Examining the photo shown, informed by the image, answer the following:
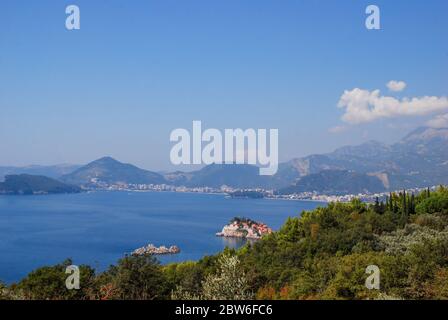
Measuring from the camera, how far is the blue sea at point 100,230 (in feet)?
183

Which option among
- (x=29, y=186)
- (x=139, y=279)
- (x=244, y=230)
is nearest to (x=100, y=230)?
(x=244, y=230)

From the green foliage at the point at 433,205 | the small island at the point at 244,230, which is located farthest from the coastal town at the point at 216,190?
the green foliage at the point at 433,205

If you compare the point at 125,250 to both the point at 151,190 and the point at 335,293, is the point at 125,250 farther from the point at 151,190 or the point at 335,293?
the point at 151,190

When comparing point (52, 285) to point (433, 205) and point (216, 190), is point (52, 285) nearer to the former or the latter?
point (433, 205)

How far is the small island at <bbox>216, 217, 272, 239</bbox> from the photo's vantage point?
80.2 m

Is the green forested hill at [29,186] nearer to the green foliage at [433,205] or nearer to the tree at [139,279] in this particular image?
the green foliage at [433,205]

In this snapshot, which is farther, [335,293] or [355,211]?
[355,211]

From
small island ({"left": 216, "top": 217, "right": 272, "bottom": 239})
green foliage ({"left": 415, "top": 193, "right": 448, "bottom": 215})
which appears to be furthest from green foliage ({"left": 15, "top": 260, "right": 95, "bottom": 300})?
small island ({"left": 216, "top": 217, "right": 272, "bottom": 239})

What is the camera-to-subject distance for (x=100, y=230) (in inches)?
2990

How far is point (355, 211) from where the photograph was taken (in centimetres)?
3167

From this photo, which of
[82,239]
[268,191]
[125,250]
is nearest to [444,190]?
[125,250]

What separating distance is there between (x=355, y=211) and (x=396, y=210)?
2.61m

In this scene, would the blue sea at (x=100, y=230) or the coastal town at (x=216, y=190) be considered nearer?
the blue sea at (x=100, y=230)

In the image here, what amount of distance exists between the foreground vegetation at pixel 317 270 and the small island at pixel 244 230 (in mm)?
50122
